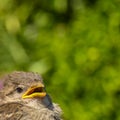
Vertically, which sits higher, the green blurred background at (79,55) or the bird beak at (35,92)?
the green blurred background at (79,55)

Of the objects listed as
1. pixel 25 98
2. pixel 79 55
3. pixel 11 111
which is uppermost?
pixel 79 55

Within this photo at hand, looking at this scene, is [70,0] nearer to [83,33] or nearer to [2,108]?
[83,33]

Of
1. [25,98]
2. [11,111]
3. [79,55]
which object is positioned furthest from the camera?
[79,55]

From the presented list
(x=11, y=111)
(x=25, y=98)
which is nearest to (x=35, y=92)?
(x=25, y=98)

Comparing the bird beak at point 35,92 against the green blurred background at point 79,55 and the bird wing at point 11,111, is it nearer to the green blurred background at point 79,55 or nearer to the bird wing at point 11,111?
the bird wing at point 11,111

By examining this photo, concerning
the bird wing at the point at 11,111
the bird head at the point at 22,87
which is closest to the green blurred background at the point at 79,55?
→ the bird head at the point at 22,87

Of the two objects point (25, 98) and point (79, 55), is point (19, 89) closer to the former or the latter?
point (25, 98)

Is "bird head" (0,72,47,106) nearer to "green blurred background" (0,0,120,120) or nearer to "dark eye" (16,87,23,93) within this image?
"dark eye" (16,87,23,93)
